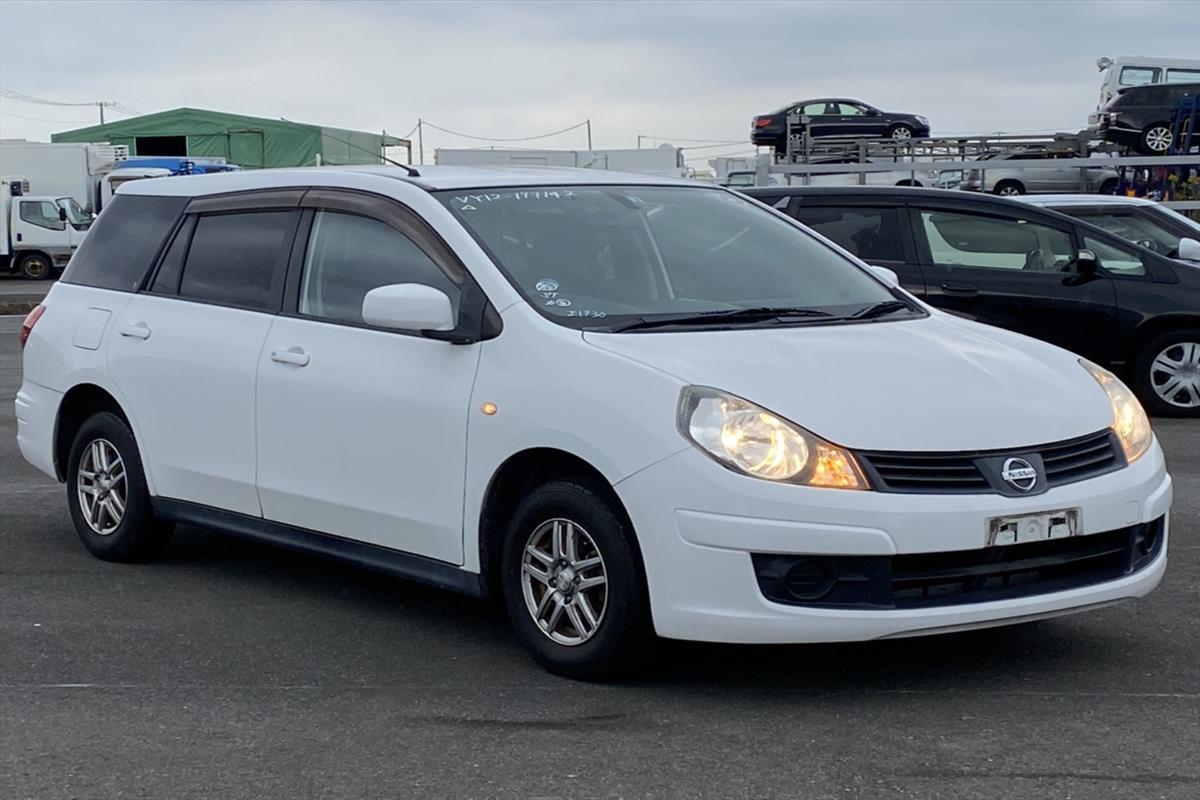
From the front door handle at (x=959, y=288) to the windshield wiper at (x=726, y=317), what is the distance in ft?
22.1

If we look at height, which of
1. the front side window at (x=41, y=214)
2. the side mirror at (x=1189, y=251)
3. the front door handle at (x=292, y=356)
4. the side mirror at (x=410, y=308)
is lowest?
the front door handle at (x=292, y=356)

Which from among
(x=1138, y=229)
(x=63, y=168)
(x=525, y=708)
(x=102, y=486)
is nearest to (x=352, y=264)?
(x=102, y=486)

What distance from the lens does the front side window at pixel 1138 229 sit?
1277 centimetres

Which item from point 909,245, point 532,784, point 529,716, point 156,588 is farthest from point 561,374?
point 909,245

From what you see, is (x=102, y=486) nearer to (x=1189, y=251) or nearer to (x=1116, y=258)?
(x=1116, y=258)

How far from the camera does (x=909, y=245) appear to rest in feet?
40.6

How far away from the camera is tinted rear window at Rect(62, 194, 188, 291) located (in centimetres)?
720

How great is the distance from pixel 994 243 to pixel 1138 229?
1.40m

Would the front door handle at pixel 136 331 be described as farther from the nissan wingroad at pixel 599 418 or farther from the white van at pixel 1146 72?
the white van at pixel 1146 72

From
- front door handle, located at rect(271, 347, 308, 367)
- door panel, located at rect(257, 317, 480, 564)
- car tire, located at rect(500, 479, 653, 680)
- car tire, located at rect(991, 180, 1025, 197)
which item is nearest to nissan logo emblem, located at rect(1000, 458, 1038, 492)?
car tire, located at rect(500, 479, 653, 680)

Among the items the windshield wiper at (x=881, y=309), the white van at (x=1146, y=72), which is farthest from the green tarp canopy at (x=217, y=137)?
the windshield wiper at (x=881, y=309)

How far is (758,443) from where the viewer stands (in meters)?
4.76

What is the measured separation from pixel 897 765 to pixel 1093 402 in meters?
1.49

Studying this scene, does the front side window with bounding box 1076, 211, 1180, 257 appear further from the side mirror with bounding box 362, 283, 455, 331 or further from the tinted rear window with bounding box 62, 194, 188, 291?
the side mirror with bounding box 362, 283, 455, 331
